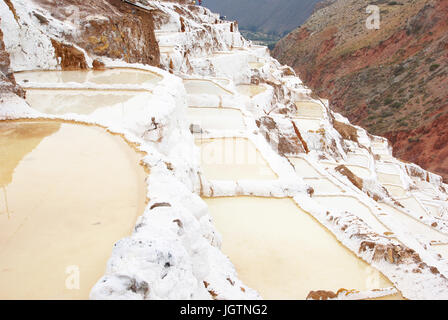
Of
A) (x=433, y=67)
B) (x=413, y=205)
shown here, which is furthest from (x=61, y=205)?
(x=433, y=67)

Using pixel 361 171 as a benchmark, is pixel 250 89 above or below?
above

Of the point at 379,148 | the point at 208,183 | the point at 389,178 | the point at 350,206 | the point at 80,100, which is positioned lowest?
the point at 389,178

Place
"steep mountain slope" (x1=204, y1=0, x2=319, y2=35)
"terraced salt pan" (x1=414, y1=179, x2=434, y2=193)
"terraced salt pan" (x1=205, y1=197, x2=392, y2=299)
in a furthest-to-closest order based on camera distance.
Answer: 1. "steep mountain slope" (x1=204, y1=0, x2=319, y2=35)
2. "terraced salt pan" (x1=414, y1=179, x2=434, y2=193)
3. "terraced salt pan" (x1=205, y1=197, x2=392, y2=299)

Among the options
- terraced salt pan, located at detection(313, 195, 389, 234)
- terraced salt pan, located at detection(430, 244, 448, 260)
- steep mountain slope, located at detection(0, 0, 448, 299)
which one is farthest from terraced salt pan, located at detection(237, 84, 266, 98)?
terraced salt pan, located at detection(430, 244, 448, 260)

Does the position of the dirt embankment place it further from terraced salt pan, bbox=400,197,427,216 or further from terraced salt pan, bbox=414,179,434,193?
terraced salt pan, bbox=414,179,434,193

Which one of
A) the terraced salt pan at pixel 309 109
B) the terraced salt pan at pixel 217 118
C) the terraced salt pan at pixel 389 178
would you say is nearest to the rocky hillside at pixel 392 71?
the terraced salt pan at pixel 389 178

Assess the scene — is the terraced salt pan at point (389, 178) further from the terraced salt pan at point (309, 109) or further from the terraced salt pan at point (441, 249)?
the terraced salt pan at point (441, 249)

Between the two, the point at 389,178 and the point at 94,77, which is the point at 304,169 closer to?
the point at 389,178
